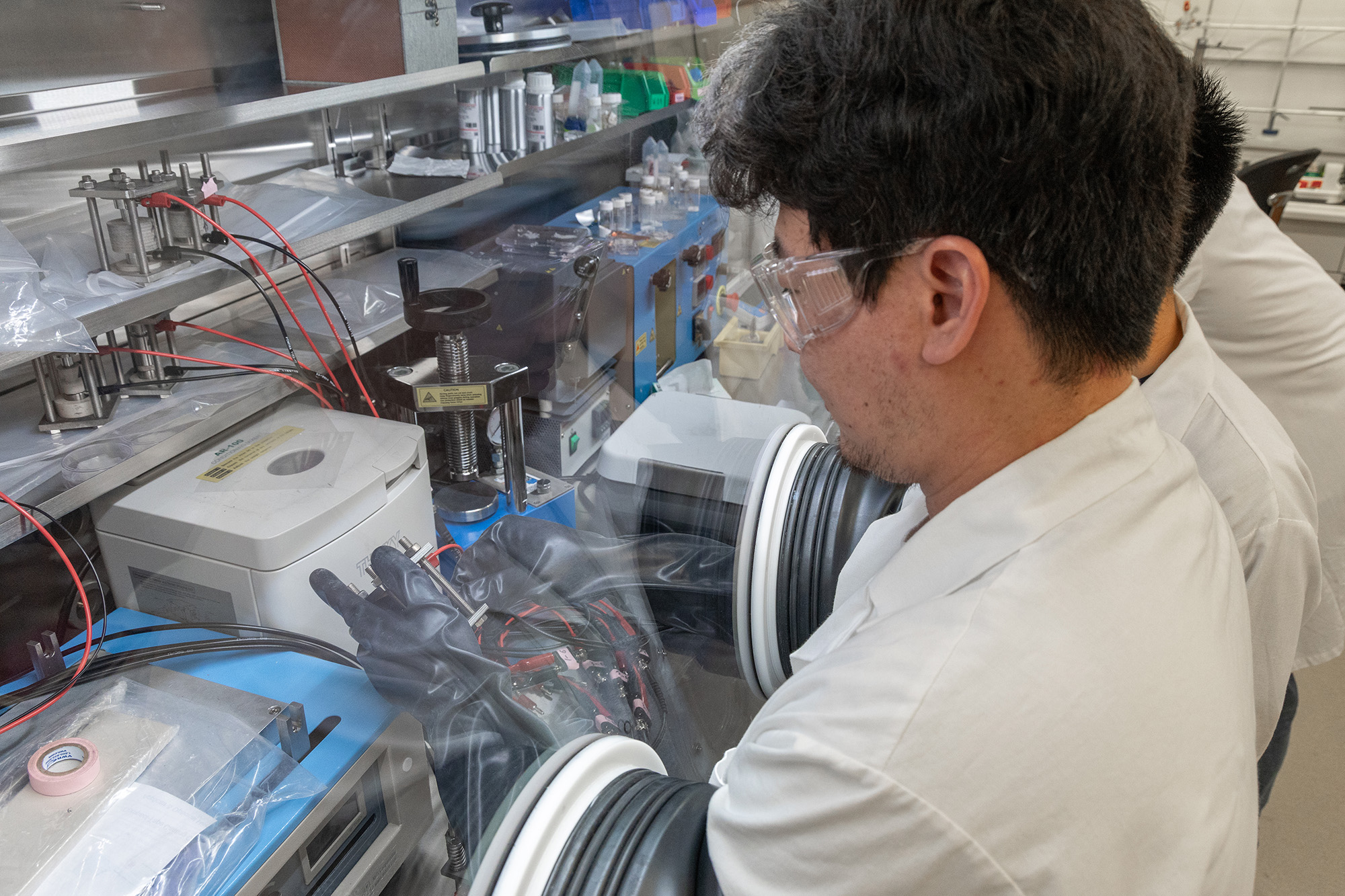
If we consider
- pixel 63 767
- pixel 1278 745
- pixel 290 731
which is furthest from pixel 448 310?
pixel 1278 745

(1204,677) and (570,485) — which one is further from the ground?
(1204,677)

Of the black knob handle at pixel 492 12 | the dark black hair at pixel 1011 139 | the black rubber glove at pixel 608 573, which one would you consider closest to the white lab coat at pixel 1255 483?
the dark black hair at pixel 1011 139

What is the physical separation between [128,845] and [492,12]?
5.63 ft

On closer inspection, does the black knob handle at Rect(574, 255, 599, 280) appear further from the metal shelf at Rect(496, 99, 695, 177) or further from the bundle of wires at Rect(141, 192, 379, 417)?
the bundle of wires at Rect(141, 192, 379, 417)

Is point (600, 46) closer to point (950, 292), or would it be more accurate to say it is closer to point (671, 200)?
point (671, 200)

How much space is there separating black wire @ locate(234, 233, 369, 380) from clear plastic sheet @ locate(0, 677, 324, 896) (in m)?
0.64

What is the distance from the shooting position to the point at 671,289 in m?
2.29

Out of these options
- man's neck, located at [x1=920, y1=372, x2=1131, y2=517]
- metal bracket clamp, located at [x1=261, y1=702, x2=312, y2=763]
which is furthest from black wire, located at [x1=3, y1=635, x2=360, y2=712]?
man's neck, located at [x1=920, y1=372, x2=1131, y2=517]

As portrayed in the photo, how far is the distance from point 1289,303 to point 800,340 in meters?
1.24

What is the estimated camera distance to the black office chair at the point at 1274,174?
343 cm

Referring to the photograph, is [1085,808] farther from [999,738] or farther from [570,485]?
[570,485]

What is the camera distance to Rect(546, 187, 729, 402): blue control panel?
2111mm

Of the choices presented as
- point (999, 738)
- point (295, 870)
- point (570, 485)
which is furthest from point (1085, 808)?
point (570, 485)

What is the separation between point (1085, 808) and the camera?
1.91 ft
